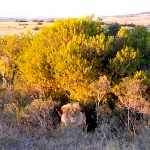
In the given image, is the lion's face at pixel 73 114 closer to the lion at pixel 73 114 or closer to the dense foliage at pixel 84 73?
the lion at pixel 73 114

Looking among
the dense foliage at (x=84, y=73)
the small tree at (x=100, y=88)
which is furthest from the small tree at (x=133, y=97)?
the small tree at (x=100, y=88)

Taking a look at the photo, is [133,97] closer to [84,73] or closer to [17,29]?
[84,73]

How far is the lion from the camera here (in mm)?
14469

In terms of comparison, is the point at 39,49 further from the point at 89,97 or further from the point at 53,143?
the point at 53,143

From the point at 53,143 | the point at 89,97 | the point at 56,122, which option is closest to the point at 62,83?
the point at 89,97

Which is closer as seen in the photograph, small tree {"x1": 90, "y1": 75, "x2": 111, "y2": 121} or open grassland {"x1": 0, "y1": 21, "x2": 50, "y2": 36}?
small tree {"x1": 90, "y1": 75, "x2": 111, "y2": 121}

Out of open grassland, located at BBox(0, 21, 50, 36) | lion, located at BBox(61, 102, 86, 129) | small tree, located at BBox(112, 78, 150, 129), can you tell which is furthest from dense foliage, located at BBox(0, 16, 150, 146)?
open grassland, located at BBox(0, 21, 50, 36)

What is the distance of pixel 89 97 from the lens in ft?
53.5

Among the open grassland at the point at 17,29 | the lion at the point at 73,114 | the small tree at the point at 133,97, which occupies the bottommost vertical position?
the open grassland at the point at 17,29

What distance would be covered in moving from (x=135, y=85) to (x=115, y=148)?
6.53 meters

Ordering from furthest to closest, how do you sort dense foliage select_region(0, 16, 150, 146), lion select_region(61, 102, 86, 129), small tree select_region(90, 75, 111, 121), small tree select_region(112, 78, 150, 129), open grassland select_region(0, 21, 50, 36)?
open grassland select_region(0, 21, 50, 36)
small tree select_region(90, 75, 111, 121)
dense foliage select_region(0, 16, 150, 146)
small tree select_region(112, 78, 150, 129)
lion select_region(61, 102, 86, 129)

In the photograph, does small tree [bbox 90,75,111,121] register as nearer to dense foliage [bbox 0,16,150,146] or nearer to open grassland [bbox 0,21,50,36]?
dense foliage [bbox 0,16,150,146]

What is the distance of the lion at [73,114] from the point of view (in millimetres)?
14469

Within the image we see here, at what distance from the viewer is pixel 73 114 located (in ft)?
49.6
